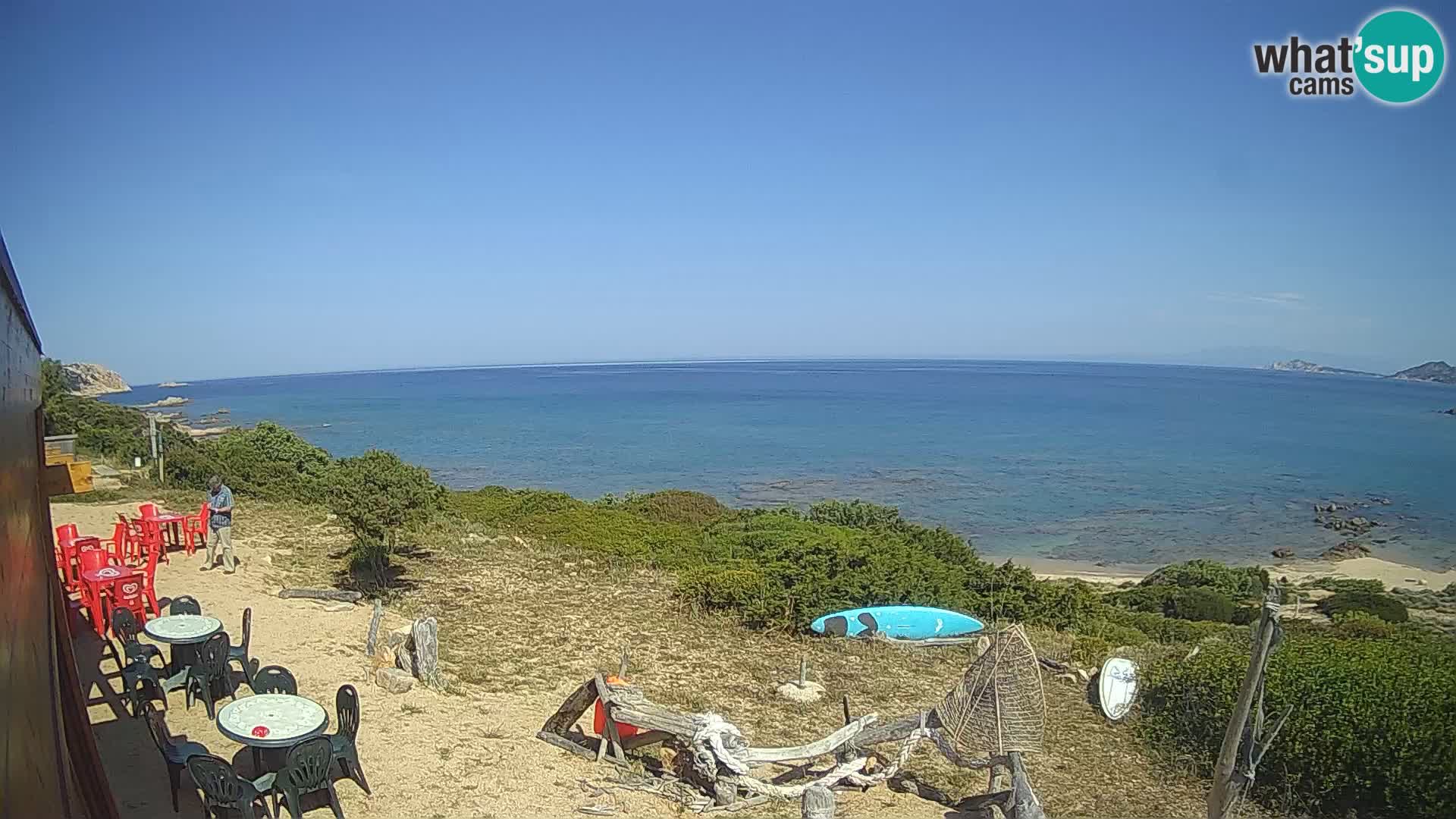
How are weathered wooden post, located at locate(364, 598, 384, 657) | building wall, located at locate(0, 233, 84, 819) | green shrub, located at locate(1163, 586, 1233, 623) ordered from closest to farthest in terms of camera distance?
building wall, located at locate(0, 233, 84, 819)
weathered wooden post, located at locate(364, 598, 384, 657)
green shrub, located at locate(1163, 586, 1233, 623)

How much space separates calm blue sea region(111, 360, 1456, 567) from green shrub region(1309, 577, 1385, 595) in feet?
16.9

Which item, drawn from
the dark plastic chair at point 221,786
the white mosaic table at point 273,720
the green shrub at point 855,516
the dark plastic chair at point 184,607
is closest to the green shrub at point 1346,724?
the white mosaic table at point 273,720

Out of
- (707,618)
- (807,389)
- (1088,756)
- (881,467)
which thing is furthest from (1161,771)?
A: (807,389)

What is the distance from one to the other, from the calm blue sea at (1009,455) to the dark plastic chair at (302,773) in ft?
76.8

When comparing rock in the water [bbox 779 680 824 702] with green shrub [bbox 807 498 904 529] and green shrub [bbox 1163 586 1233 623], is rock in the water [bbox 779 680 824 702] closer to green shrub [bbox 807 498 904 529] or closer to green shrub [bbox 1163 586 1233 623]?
green shrub [bbox 807 498 904 529]

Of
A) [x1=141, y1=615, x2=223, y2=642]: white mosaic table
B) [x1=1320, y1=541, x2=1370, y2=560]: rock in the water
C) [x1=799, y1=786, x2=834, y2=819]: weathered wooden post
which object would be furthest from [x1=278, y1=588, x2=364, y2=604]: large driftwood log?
[x1=1320, y1=541, x2=1370, y2=560]: rock in the water

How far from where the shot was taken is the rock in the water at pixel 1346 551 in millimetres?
25156

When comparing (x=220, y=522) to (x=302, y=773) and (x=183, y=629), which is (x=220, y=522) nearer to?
(x=183, y=629)

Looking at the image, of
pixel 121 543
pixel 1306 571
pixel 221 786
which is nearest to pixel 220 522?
pixel 121 543

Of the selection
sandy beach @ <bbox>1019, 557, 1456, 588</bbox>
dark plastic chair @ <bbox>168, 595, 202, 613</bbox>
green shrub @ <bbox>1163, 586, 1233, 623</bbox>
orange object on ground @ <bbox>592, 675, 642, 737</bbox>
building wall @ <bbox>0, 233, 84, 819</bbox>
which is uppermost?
building wall @ <bbox>0, 233, 84, 819</bbox>

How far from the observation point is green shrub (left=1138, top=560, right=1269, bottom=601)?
56.0 feet

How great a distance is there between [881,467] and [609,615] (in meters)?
35.6

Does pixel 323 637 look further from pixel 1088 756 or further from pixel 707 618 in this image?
pixel 1088 756

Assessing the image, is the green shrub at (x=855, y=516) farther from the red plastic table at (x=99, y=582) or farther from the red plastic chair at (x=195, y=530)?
the red plastic table at (x=99, y=582)
